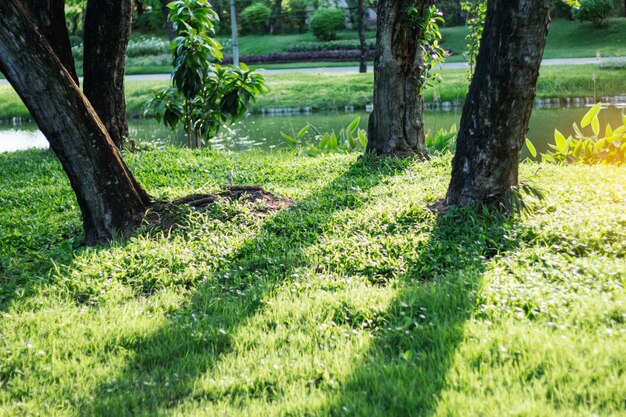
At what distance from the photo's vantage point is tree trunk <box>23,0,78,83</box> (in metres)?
8.08

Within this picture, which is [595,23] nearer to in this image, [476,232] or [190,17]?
[190,17]

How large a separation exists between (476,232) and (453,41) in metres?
28.5

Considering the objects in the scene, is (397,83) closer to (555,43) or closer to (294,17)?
(555,43)

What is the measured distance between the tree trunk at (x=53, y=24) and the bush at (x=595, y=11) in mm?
25338

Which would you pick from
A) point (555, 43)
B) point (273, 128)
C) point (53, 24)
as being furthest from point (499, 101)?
point (555, 43)

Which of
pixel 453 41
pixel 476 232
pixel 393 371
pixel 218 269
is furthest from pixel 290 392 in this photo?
pixel 453 41

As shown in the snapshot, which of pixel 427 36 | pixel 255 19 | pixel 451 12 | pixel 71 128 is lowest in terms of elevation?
pixel 71 128

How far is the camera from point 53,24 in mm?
8273

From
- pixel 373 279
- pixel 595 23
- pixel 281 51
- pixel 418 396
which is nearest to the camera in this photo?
pixel 418 396

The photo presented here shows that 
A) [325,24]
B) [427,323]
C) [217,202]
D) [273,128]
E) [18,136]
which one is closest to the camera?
[427,323]

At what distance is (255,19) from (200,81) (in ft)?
105

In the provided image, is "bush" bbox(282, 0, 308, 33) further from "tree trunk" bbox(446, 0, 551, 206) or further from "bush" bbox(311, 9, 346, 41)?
"tree trunk" bbox(446, 0, 551, 206)

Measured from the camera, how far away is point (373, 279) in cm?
461

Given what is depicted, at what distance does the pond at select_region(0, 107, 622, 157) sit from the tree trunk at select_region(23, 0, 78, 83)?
5055mm
